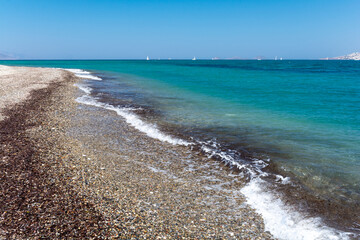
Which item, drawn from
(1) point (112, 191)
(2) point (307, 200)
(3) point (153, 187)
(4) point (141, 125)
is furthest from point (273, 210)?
(4) point (141, 125)

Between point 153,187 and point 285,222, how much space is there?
4.16m

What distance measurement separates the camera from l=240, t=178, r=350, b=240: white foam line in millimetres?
6621

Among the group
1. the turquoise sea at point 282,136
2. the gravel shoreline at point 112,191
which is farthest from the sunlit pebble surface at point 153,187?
the turquoise sea at point 282,136

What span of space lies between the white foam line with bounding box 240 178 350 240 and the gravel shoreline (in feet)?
1.06

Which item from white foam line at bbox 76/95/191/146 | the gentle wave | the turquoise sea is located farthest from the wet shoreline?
white foam line at bbox 76/95/191/146

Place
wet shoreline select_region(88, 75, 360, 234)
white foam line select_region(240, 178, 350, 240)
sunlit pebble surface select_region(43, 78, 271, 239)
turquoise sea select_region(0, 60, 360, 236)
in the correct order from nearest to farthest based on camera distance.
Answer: sunlit pebble surface select_region(43, 78, 271, 239), white foam line select_region(240, 178, 350, 240), wet shoreline select_region(88, 75, 360, 234), turquoise sea select_region(0, 60, 360, 236)

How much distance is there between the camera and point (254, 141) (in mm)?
13875

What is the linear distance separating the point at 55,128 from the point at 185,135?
293 inches

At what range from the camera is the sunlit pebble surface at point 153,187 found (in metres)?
6.44

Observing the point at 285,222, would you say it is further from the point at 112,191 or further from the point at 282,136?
the point at 282,136

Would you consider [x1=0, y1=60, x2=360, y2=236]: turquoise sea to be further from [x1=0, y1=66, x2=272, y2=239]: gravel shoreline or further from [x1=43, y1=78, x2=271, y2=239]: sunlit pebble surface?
[x1=0, y1=66, x2=272, y2=239]: gravel shoreline

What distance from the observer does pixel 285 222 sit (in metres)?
7.11

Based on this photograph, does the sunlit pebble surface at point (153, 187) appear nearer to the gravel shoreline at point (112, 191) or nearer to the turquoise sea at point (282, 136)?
the gravel shoreline at point (112, 191)

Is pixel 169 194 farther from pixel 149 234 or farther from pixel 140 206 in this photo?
pixel 149 234
